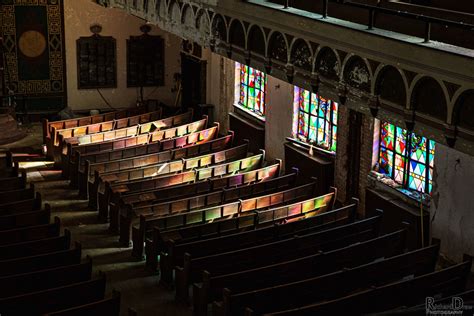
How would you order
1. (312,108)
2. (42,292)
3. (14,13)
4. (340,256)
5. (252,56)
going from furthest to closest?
(14,13) → (312,108) → (252,56) → (340,256) → (42,292)

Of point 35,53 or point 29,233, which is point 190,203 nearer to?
point 29,233

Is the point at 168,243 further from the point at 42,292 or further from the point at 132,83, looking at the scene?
the point at 132,83

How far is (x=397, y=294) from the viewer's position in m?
9.89

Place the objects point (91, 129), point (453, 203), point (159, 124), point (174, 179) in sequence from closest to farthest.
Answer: point (453, 203), point (174, 179), point (91, 129), point (159, 124)

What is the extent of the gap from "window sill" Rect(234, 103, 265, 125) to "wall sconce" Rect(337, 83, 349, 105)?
26.5 ft

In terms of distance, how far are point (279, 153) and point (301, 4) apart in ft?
20.6

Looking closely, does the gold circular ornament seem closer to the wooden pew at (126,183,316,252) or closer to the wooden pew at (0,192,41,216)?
the wooden pew at (0,192,41,216)

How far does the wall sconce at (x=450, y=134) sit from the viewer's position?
8922 millimetres

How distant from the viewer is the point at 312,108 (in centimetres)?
1703

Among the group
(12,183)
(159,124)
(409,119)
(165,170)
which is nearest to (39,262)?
(12,183)

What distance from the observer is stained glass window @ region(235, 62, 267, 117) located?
63.7ft

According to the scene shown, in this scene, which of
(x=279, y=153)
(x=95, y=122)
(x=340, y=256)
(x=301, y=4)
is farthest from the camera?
(x=95, y=122)

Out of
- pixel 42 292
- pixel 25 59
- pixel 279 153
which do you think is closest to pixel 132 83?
pixel 25 59

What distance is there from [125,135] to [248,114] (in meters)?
3.03
